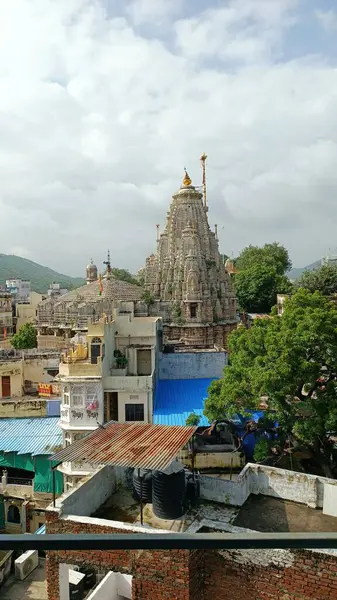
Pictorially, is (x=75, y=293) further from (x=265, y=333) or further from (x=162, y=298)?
(x=265, y=333)

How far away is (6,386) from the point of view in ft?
85.7

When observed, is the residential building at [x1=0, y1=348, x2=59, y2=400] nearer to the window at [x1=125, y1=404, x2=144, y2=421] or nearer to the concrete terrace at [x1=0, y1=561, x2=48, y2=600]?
the window at [x1=125, y1=404, x2=144, y2=421]

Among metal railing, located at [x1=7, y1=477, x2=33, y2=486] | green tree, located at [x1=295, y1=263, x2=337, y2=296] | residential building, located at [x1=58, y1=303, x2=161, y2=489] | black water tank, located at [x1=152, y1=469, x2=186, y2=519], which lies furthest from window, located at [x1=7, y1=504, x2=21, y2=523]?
green tree, located at [x1=295, y1=263, x2=337, y2=296]

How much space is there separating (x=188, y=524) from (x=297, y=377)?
5.76 metres

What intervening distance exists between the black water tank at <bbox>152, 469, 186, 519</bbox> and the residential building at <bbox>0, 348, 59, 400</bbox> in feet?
59.0

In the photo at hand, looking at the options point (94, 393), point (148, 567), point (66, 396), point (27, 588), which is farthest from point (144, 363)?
point (148, 567)

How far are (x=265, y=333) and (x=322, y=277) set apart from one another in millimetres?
34930

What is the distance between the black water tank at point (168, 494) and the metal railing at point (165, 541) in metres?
7.80

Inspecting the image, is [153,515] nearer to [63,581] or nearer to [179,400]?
[63,581]

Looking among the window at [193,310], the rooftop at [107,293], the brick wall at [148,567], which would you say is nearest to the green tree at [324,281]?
the window at [193,310]

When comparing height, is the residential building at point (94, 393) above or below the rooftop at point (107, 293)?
below

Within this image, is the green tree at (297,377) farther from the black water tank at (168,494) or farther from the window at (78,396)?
the window at (78,396)

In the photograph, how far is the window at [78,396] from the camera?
18.5 m

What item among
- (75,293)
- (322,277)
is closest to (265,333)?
(75,293)
